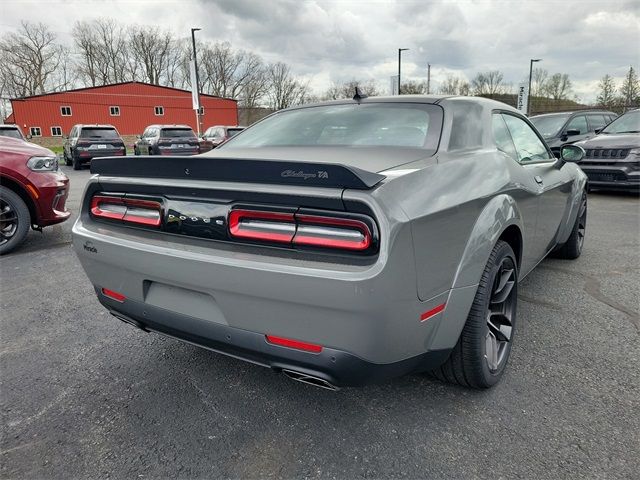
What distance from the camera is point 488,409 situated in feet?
6.68

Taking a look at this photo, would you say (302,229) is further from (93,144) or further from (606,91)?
(606,91)

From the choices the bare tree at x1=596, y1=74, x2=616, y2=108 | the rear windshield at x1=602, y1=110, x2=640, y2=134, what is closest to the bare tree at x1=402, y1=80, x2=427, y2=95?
the bare tree at x1=596, y1=74, x2=616, y2=108

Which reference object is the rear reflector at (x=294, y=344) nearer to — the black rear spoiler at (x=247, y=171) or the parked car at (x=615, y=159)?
the black rear spoiler at (x=247, y=171)

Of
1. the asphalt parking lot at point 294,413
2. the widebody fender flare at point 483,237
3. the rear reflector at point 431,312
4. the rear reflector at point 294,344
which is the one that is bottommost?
the asphalt parking lot at point 294,413

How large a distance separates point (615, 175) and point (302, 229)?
342 inches

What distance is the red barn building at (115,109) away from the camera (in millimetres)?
36375

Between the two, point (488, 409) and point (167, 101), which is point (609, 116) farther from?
point (167, 101)

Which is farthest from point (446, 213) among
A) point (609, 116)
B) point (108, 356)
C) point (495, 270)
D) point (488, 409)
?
point (609, 116)

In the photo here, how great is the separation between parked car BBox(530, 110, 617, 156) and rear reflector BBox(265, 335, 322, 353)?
10.2 meters

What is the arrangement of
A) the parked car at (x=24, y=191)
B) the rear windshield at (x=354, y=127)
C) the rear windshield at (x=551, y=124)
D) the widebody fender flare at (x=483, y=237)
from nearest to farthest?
the widebody fender flare at (x=483, y=237)
the rear windshield at (x=354, y=127)
the parked car at (x=24, y=191)
the rear windshield at (x=551, y=124)

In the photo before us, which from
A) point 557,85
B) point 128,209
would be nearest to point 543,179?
point 128,209

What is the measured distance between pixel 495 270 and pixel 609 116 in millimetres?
12550

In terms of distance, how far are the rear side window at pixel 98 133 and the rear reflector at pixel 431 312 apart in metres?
17.3

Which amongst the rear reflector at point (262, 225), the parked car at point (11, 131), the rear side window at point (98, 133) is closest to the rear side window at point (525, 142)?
the rear reflector at point (262, 225)
